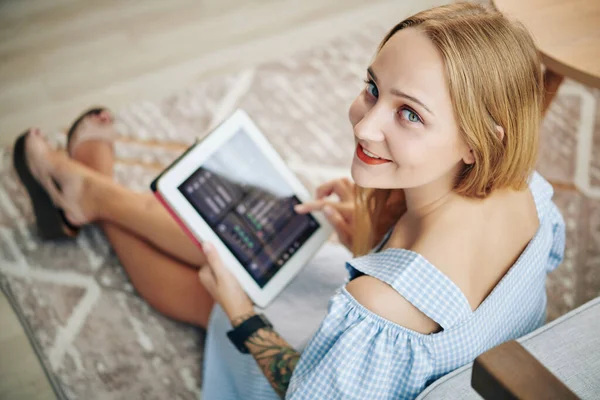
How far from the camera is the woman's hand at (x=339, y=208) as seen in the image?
1088mm

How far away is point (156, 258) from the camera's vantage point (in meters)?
1.30

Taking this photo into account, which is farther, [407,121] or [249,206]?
[249,206]

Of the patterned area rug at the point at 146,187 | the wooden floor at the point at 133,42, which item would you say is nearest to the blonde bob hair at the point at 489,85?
the patterned area rug at the point at 146,187

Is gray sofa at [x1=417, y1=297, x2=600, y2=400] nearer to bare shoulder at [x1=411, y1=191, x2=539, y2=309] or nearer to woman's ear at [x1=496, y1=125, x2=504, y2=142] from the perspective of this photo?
bare shoulder at [x1=411, y1=191, x2=539, y2=309]

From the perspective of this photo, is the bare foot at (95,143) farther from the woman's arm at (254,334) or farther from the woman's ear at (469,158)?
the woman's ear at (469,158)

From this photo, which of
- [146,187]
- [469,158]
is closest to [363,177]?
[469,158]

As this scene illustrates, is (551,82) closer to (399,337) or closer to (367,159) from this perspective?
(367,159)

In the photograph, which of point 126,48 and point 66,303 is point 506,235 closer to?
point 66,303

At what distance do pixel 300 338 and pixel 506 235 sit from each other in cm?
42

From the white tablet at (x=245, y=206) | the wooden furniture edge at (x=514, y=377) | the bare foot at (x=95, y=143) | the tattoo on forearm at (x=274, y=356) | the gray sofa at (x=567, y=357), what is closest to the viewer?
the wooden furniture edge at (x=514, y=377)

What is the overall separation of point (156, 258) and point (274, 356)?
1.69 feet

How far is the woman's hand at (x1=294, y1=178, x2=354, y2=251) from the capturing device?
42.8 inches

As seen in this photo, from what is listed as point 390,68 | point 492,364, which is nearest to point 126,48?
point 390,68

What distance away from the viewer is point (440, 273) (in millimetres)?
701
